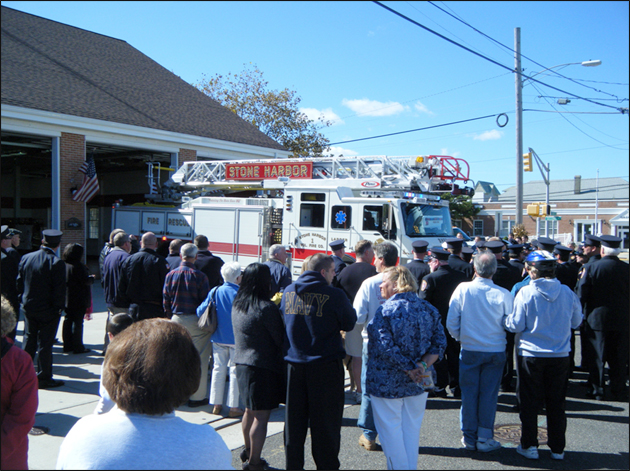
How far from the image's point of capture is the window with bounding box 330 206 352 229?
10930 mm

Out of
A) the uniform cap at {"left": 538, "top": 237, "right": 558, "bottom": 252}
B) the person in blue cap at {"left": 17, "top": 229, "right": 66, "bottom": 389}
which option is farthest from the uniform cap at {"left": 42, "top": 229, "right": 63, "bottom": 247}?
the uniform cap at {"left": 538, "top": 237, "right": 558, "bottom": 252}

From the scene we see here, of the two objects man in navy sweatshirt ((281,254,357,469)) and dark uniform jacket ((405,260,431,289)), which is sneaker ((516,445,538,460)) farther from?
dark uniform jacket ((405,260,431,289))

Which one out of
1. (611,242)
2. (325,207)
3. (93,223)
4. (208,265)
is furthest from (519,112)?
(93,223)

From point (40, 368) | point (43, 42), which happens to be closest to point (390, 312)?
point (40, 368)

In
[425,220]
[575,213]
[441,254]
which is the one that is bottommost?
[441,254]

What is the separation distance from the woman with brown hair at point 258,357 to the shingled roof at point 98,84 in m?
13.2

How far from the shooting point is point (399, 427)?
12.5 feet

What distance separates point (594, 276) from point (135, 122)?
15055 mm

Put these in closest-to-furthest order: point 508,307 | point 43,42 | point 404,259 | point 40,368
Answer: point 508,307, point 40,368, point 404,259, point 43,42

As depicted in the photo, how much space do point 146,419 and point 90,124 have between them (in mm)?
16022

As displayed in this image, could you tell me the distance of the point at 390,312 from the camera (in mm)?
3842

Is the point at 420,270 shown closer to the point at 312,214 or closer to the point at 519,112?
the point at 312,214

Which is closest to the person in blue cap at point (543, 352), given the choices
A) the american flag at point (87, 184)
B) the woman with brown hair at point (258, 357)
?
the woman with brown hair at point (258, 357)

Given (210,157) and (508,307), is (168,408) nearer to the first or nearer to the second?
(508,307)
